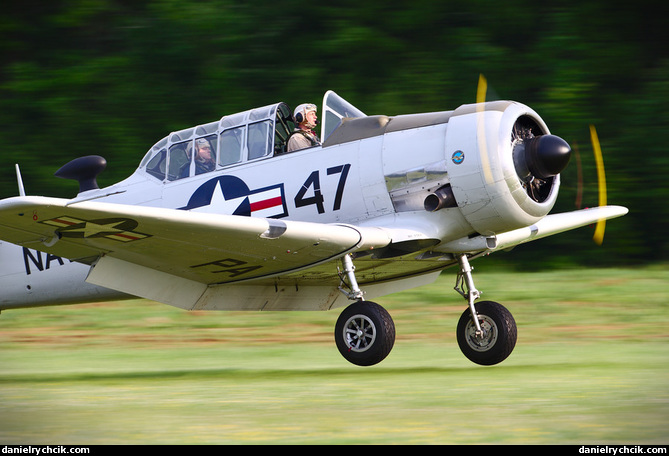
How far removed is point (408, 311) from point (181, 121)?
7153 mm

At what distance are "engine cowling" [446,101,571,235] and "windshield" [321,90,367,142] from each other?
3.71ft

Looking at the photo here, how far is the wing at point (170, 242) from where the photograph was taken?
680 cm

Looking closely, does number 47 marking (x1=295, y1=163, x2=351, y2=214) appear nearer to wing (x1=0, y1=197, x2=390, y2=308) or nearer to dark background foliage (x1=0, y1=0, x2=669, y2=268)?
wing (x1=0, y1=197, x2=390, y2=308)

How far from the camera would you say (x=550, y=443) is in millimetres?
4793

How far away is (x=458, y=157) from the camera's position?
305 inches

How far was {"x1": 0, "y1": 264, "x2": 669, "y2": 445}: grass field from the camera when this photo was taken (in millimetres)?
5359

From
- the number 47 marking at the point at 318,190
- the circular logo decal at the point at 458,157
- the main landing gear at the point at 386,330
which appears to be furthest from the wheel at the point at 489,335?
the number 47 marking at the point at 318,190

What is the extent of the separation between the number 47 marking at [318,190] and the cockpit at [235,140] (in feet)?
1.29

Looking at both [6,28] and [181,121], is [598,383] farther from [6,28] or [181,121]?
[6,28]

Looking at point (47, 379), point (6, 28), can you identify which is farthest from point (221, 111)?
point (47, 379)

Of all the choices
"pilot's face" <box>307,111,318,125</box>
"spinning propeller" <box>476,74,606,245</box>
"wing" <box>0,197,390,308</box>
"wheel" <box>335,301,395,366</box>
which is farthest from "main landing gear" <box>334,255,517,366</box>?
"pilot's face" <box>307,111,318,125</box>

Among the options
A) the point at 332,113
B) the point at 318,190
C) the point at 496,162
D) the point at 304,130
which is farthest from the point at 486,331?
the point at 304,130

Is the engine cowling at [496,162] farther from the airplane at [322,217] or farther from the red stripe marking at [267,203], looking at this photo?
the red stripe marking at [267,203]

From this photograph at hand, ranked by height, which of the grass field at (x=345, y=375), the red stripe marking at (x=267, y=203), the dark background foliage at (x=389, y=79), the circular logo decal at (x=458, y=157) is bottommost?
the grass field at (x=345, y=375)
